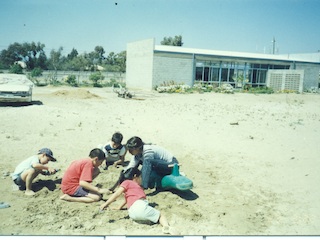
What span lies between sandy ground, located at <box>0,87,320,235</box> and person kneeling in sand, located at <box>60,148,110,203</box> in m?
0.13

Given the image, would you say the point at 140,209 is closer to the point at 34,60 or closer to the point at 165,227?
the point at 165,227

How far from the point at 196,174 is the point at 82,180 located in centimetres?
244

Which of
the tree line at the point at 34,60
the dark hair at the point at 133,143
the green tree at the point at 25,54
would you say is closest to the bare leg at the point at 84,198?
the dark hair at the point at 133,143

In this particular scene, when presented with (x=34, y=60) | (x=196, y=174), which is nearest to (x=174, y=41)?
(x=34, y=60)

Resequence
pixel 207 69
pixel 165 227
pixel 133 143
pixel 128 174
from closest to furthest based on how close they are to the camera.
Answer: pixel 165 227
pixel 133 143
pixel 128 174
pixel 207 69

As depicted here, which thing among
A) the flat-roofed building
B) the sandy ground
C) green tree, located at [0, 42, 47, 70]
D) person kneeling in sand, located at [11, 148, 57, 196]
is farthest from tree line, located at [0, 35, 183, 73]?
person kneeling in sand, located at [11, 148, 57, 196]

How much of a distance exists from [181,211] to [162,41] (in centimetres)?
6558

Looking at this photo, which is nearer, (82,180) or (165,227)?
(165,227)

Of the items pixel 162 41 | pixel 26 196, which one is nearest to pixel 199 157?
pixel 26 196

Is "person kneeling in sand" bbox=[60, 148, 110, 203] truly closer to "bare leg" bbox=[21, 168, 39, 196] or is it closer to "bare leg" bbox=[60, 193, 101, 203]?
"bare leg" bbox=[60, 193, 101, 203]

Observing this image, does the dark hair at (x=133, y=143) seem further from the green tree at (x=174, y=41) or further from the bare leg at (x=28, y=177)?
the green tree at (x=174, y=41)

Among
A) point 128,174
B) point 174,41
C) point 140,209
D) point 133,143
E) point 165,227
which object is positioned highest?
point 174,41

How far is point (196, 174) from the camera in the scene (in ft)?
Answer: 19.5

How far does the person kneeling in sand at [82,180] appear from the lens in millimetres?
4414
